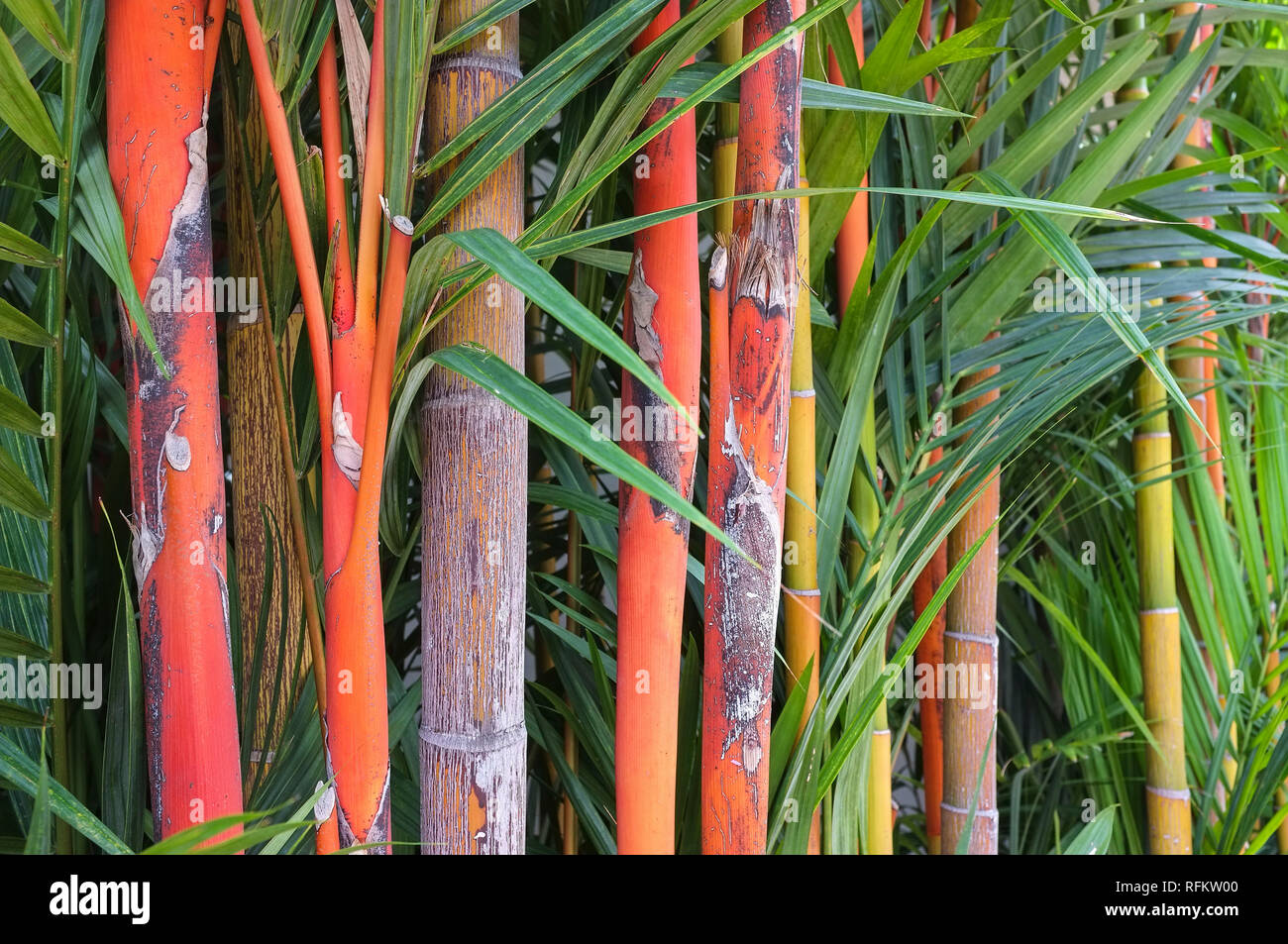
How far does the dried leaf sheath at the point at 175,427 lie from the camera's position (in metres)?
0.38

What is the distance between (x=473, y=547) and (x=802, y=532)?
20 cm

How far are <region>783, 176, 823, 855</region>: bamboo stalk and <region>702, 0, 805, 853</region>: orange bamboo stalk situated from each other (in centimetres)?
7

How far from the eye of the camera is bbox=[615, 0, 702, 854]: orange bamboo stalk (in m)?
0.44

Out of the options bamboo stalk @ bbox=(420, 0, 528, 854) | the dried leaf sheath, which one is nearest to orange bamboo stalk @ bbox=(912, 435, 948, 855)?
bamboo stalk @ bbox=(420, 0, 528, 854)

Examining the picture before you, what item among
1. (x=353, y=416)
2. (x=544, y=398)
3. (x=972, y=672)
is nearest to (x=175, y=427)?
(x=353, y=416)

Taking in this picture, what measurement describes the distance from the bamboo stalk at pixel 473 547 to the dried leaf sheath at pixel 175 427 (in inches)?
3.7

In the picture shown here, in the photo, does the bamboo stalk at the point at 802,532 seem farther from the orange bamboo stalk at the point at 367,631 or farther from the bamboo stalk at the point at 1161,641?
the bamboo stalk at the point at 1161,641

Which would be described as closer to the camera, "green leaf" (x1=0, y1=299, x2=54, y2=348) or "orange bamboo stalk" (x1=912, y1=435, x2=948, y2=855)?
"green leaf" (x1=0, y1=299, x2=54, y2=348)

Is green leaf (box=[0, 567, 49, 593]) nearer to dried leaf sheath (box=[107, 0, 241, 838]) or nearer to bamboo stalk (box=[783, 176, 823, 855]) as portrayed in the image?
dried leaf sheath (box=[107, 0, 241, 838])

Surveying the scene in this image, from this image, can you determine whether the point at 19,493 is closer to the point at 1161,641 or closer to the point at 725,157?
the point at 725,157

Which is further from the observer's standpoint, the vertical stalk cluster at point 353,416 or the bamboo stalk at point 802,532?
the bamboo stalk at point 802,532

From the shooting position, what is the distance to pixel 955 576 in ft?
1.57

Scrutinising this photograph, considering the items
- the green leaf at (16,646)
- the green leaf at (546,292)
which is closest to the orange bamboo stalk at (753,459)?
the green leaf at (546,292)
